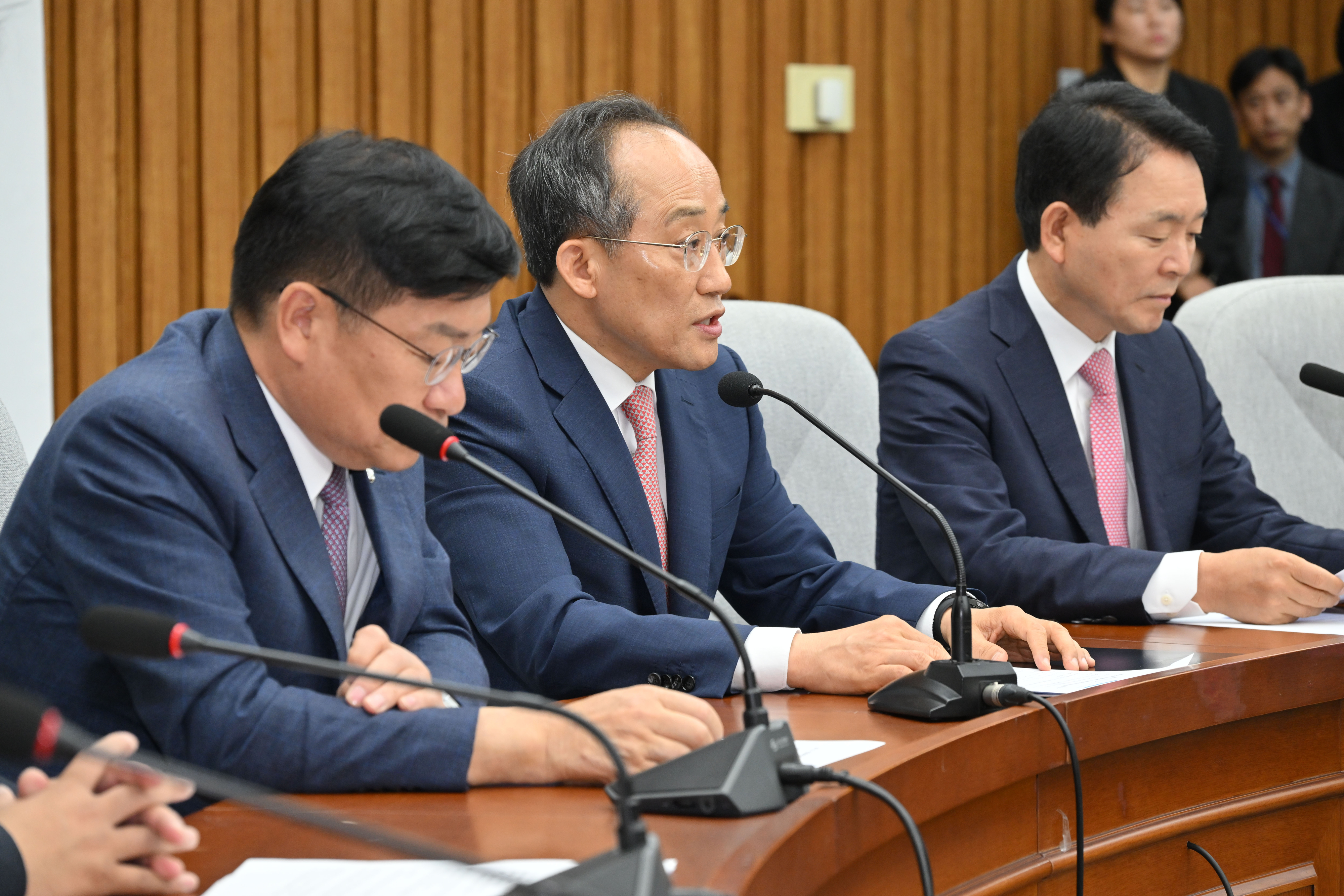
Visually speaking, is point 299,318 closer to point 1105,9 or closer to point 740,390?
point 740,390

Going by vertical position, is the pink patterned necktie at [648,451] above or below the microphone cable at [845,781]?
above

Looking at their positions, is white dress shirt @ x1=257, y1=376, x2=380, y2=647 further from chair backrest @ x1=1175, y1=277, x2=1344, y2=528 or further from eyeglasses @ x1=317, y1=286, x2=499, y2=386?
chair backrest @ x1=1175, y1=277, x2=1344, y2=528

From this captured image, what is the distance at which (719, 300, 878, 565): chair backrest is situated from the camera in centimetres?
264

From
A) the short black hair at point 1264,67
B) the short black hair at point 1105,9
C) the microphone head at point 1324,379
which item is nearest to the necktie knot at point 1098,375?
the microphone head at point 1324,379

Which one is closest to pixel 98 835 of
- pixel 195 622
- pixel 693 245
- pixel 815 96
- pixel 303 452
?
pixel 195 622

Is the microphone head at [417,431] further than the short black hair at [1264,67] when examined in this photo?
No

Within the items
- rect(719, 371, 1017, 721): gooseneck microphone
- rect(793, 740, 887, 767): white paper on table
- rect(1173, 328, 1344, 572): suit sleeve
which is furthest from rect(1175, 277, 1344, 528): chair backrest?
rect(793, 740, 887, 767): white paper on table

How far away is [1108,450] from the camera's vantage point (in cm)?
242

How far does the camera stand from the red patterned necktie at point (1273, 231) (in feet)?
14.9

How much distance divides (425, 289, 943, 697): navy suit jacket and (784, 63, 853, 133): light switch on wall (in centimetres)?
200

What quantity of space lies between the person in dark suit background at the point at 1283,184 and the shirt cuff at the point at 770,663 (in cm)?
339

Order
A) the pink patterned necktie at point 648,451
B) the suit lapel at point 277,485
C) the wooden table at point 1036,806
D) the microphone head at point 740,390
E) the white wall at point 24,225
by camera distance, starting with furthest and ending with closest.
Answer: the white wall at point 24,225 → the pink patterned necktie at point 648,451 → the microphone head at point 740,390 → the suit lapel at point 277,485 → the wooden table at point 1036,806

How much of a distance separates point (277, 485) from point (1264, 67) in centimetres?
417

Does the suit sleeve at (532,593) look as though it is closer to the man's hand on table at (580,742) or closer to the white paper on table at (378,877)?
the man's hand on table at (580,742)
